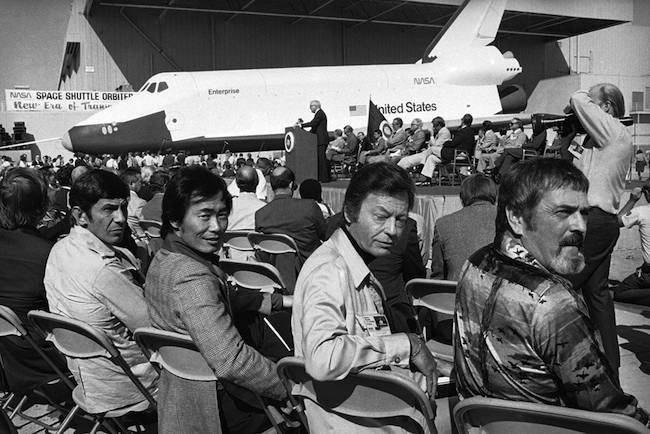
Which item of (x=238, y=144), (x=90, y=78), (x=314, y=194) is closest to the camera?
(x=314, y=194)

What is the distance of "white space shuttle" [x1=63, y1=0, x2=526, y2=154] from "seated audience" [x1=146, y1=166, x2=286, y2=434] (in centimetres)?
1887

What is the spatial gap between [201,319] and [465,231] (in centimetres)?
202

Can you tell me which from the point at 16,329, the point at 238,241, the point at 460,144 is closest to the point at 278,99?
the point at 460,144

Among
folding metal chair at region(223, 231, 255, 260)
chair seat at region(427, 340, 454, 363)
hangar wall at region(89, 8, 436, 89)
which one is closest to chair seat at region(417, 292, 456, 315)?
chair seat at region(427, 340, 454, 363)

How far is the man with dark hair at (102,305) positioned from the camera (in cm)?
253

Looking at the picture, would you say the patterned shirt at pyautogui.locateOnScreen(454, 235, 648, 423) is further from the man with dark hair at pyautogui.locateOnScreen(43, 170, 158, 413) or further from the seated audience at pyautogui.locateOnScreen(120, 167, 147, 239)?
the seated audience at pyautogui.locateOnScreen(120, 167, 147, 239)

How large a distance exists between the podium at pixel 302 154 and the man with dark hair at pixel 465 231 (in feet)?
25.9

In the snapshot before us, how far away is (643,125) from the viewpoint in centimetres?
3075

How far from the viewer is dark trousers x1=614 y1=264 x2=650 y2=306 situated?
5188mm


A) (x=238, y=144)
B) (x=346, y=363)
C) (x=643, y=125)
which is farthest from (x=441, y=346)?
(x=643, y=125)

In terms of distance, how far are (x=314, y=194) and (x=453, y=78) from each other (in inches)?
A: 849

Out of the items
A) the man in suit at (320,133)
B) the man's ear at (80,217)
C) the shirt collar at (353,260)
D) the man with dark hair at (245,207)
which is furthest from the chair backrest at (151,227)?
the man in suit at (320,133)

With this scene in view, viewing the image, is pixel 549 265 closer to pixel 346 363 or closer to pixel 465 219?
pixel 346 363

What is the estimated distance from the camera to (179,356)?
207 cm
